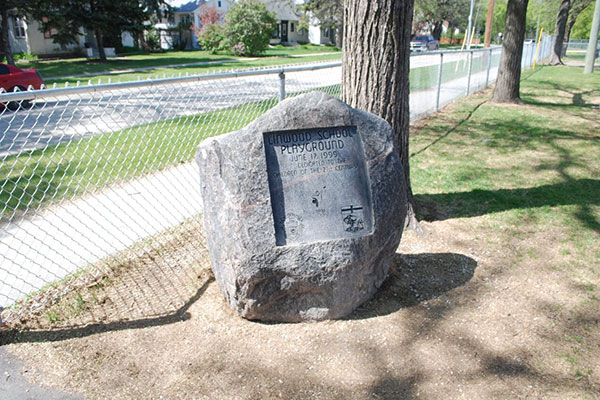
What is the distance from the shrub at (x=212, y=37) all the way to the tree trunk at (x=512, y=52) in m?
25.3

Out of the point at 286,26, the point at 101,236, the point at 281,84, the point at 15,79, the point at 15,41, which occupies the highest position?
the point at 286,26

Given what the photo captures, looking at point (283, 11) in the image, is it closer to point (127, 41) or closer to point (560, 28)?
point (127, 41)

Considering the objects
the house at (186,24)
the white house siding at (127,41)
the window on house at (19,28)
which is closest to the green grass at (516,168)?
the window on house at (19,28)

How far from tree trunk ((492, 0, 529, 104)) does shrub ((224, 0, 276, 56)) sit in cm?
2211

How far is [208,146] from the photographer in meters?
3.05

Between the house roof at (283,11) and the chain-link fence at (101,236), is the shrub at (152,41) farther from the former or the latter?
the chain-link fence at (101,236)

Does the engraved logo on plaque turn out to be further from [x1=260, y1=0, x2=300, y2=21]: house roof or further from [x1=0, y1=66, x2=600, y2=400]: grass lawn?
[x1=260, y1=0, x2=300, y2=21]: house roof

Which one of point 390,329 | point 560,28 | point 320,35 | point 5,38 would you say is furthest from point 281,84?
point 320,35

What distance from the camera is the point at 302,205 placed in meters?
3.00

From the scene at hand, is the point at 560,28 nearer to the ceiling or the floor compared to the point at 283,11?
nearer to the floor

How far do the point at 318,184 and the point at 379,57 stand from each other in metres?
1.70

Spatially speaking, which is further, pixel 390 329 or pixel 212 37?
pixel 212 37

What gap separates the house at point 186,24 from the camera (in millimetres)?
39875

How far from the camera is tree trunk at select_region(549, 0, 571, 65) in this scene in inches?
976
